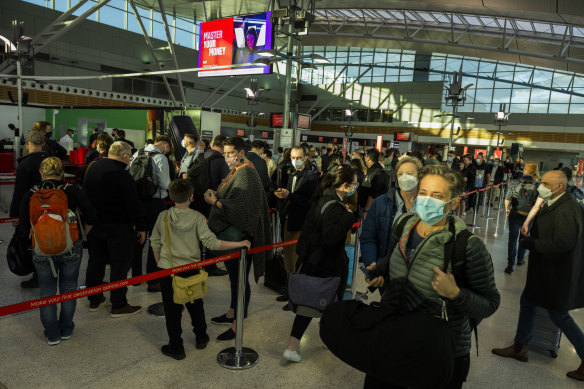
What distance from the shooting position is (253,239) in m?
3.50

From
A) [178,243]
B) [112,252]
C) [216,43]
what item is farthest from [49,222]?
[216,43]

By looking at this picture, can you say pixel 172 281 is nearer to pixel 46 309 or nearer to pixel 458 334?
pixel 46 309

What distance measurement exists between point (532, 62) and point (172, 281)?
2956 cm

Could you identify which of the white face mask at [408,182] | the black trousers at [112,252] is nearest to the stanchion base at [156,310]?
the black trousers at [112,252]

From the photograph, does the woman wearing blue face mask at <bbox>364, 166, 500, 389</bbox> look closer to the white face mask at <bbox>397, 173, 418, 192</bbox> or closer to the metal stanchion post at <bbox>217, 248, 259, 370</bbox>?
the white face mask at <bbox>397, 173, 418, 192</bbox>

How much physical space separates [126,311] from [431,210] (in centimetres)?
329

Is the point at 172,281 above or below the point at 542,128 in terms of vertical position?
below

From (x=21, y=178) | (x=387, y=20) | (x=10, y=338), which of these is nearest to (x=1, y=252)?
(x=21, y=178)

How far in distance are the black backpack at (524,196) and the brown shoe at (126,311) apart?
18.2 feet

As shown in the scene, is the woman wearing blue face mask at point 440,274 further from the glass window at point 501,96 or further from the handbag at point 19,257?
the glass window at point 501,96

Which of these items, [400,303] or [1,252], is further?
A: [1,252]

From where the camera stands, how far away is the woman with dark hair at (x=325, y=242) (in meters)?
2.87

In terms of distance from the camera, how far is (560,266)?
3.14 metres

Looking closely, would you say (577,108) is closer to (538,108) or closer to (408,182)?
(538,108)
